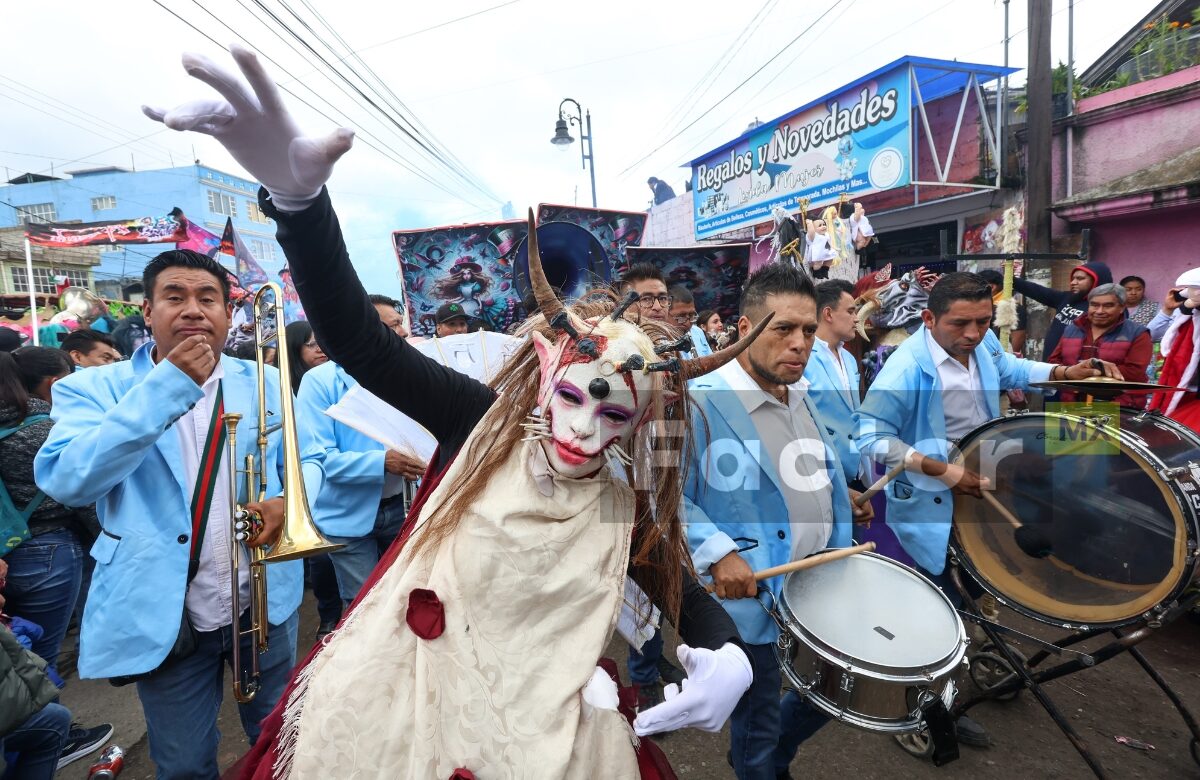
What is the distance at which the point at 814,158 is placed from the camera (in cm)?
1192

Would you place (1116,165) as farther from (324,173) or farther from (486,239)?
(324,173)

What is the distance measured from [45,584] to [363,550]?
161cm

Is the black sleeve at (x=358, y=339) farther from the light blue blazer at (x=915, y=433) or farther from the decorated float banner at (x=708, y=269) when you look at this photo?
the decorated float banner at (x=708, y=269)

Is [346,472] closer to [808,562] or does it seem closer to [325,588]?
[325,588]

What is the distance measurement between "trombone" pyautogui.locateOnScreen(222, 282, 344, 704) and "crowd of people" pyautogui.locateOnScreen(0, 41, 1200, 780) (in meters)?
0.03

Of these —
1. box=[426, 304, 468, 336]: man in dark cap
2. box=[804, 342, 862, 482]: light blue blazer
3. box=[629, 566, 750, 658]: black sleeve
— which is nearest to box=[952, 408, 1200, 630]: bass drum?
box=[804, 342, 862, 482]: light blue blazer

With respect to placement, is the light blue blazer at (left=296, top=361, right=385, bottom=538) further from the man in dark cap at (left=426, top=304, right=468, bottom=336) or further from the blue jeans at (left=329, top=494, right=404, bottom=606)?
the man in dark cap at (left=426, top=304, right=468, bottom=336)

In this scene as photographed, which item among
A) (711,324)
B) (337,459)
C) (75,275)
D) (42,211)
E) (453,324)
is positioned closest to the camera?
(337,459)

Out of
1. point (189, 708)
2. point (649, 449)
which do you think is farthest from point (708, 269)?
point (189, 708)

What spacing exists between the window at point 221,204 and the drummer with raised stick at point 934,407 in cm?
4657

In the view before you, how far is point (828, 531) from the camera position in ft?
8.54

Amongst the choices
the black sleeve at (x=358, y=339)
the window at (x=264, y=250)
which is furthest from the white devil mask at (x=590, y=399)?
the window at (x=264, y=250)

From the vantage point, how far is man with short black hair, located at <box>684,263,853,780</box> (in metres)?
2.47

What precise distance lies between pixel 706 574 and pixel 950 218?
1074 centimetres
